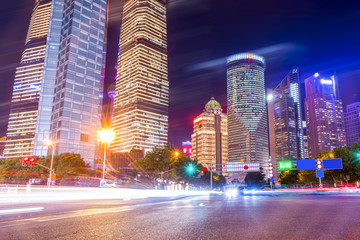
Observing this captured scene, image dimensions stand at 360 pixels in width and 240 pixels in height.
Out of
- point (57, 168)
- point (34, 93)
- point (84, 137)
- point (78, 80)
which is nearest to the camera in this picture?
point (57, 168)

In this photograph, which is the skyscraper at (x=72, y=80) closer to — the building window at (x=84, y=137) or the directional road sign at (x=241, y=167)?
the building window at (x=84, y=137)

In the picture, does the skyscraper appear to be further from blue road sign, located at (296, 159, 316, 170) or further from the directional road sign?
blue road sign, located at (296, 159, 316, 170)

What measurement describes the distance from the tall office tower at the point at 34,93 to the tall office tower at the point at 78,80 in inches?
291

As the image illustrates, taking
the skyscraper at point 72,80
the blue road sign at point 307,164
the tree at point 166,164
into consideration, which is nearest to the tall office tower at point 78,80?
the skyscraper at point 72,80

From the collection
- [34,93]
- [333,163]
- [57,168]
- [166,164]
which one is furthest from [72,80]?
[333,163]

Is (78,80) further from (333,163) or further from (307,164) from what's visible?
(333,163)

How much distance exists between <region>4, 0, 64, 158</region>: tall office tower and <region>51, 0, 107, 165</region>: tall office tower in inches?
291

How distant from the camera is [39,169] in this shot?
268ft

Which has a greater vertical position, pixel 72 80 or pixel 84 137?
pixel 72 80

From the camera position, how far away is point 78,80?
404ft

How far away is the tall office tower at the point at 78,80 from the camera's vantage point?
383 ft

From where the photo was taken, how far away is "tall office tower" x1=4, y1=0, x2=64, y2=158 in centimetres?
13150

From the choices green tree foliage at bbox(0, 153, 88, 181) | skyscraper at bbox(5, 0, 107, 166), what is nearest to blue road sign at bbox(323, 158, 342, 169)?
green tree foliage at bbox(0, 153, 88, 181)

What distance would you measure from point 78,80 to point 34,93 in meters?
79.6
